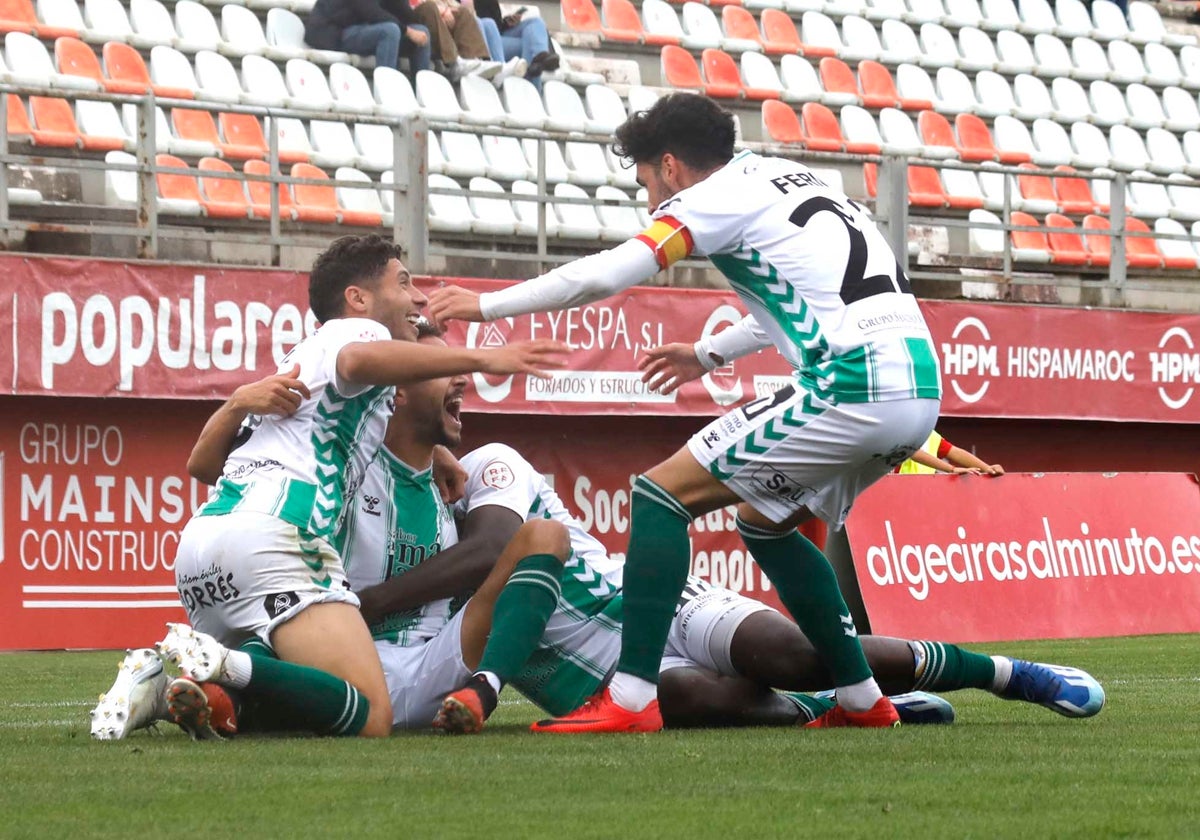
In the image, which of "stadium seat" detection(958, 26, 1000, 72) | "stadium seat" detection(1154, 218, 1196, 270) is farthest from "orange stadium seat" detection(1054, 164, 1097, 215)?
"stadium seat" detection(958, 26, 1000, 72)

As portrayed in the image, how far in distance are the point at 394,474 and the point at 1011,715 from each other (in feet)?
6.86

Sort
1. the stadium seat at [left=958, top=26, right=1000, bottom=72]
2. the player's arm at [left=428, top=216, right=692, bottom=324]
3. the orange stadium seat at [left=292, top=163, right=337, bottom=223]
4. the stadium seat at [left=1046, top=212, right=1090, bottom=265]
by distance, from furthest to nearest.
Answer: the stadium seat at [left=958, top=26, right=1000, bottom=72] → the stadium seat at [left=1046, top=212, right=1090, bottom=265] → the orange stadium seat at [left=292, top=163, right=337, bottom=223] → the player's arm at [left=428, top=216, right=692, bottom=324]

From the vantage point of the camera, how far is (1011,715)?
19.9 feet

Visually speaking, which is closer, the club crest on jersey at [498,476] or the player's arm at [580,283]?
the player's arm at [580,283]

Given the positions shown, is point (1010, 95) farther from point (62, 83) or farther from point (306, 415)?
point (306, 415)

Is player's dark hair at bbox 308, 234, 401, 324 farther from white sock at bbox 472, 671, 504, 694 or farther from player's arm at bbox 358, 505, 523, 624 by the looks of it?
white sock at bbox 472, 671, 504, 694

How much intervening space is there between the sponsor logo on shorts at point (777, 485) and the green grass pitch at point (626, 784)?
0.65 meters

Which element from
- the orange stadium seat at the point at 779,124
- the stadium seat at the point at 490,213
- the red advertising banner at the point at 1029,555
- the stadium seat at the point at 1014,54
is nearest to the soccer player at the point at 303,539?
the red advertising banner at the point at 1029,555

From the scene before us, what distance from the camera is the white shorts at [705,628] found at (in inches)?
218

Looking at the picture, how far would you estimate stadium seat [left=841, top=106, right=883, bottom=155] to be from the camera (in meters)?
17.4

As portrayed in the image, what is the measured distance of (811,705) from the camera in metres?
5.67

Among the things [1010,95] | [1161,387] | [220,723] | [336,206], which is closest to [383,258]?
[220,723]

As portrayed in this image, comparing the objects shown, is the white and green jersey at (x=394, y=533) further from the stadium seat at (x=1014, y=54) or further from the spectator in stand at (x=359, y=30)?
the stadium seat at (x=1014, y=54)

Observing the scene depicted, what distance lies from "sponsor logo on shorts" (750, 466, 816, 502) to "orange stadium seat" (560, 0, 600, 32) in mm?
12514
